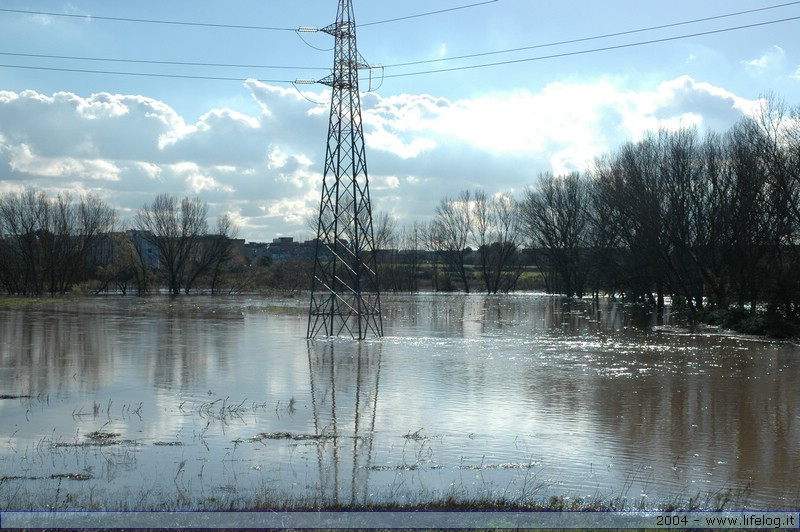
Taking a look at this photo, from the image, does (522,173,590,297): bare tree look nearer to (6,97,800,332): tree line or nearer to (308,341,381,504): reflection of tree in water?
(6,97,800,332): tree line

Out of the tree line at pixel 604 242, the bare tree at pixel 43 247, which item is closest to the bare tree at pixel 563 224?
the tree line at pixel 604 242

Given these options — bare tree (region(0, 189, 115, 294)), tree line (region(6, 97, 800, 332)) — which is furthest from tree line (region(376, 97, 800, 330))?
bare tree (region(0, 189, 115, 294))

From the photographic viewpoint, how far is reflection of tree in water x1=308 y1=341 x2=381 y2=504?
9.51 m

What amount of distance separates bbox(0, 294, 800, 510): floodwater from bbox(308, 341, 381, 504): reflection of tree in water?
0.06 meters

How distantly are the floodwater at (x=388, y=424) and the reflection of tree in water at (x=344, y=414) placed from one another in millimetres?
58

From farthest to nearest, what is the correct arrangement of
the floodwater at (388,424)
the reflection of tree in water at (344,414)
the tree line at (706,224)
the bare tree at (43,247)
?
the bare tree at (43,247), the tree line at (706,224), the reflection of tree in water at (344,414), the floodwater at (388,424)

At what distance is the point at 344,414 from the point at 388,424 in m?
1.28

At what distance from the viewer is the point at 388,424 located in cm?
1379

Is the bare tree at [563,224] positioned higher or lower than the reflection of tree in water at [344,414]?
higher

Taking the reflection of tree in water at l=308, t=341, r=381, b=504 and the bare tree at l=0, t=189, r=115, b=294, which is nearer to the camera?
the reflection of tree in water at l=308, t=341, r=381, b=504

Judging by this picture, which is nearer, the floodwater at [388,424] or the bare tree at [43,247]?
the floodwater at [388,424]

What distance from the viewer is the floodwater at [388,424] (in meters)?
9.21

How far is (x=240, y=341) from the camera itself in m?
31.0

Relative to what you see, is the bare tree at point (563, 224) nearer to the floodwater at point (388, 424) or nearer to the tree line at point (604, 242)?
the tree line at point (604, 242)
